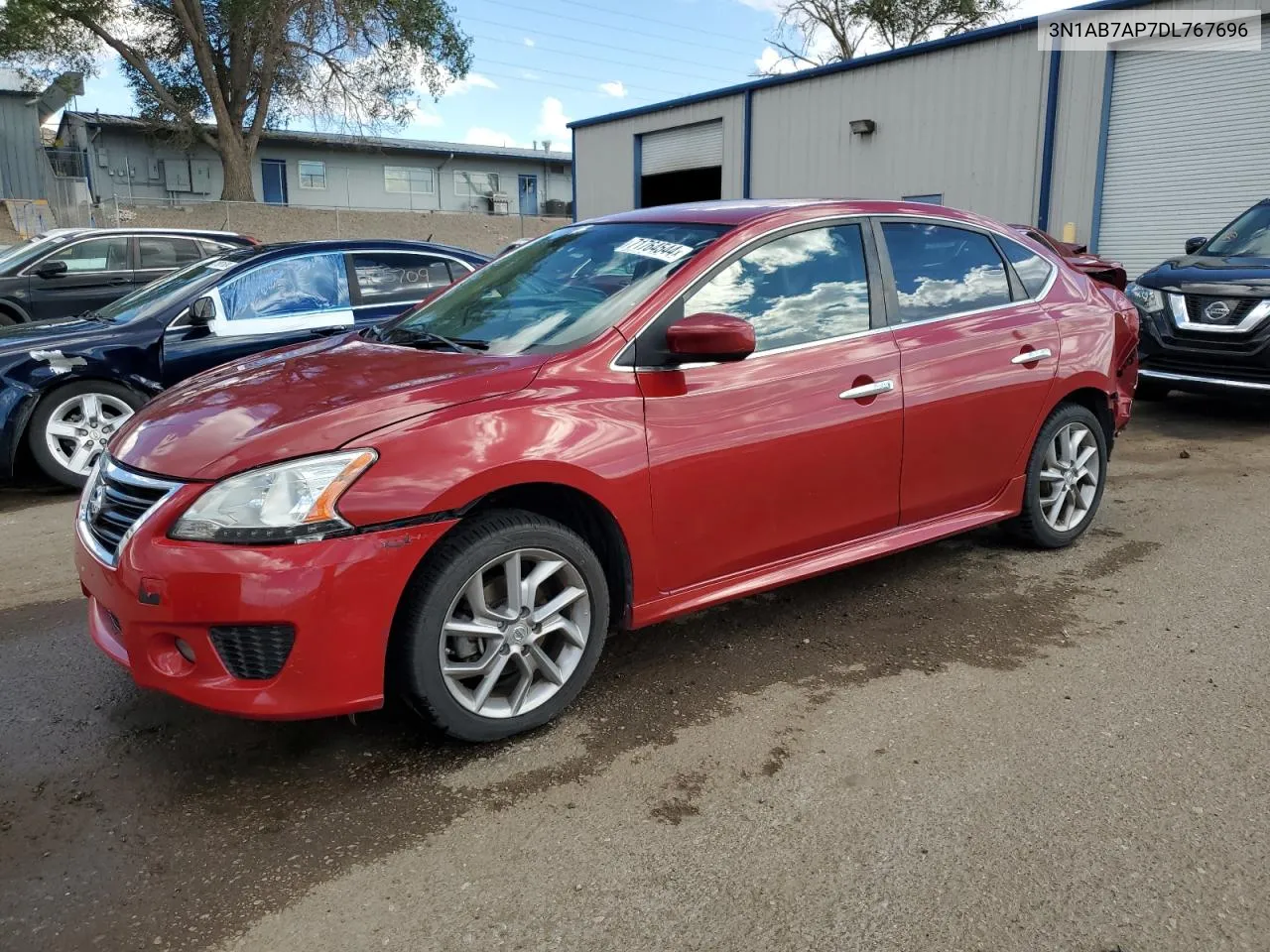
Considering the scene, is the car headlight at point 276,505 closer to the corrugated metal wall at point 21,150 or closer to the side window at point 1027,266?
the side window at point 1027,266

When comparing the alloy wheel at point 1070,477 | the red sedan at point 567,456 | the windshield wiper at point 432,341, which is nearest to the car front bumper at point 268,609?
the red sedan at point 567,456

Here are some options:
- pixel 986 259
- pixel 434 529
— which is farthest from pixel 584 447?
pixel 986 259

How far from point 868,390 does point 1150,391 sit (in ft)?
22.4

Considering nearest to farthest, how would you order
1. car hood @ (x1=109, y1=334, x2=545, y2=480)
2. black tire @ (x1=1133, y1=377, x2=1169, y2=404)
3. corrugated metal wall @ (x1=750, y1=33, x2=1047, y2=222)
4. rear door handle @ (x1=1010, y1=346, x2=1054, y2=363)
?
car hood @ (x1=109, y1=334, x2=545, y2=480) → rear door handle @ (x1=1010, y1=346, x2=1054, y2=363) → black tire @ (x1=1133, y1=377, x2=1169, y2=404) → corrugated metal wall @ (x1=750, y1=33, x2=1047, y2=222)

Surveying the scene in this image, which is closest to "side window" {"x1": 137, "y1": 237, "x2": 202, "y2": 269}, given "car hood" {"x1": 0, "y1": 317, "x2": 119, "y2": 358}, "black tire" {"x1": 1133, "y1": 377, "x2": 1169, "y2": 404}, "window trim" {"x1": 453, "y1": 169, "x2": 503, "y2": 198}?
"car hood" {"x1": 0, "y1": 317, "x2": 119, "y2": 358}

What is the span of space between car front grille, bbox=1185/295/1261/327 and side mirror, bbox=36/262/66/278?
1087cm

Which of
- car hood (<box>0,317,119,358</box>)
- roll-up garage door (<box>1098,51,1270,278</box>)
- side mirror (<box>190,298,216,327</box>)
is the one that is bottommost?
car hood (<box>0,317,119,358</box>)

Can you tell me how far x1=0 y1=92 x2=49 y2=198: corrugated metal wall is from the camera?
33.5 meters

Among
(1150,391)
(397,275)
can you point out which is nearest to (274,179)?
(397,275)

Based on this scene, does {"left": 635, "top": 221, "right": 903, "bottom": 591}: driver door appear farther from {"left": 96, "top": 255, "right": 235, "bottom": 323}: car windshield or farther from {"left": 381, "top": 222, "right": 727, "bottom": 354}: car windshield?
{"left": 96, "top": 255, "right": 235, "bottom": 323}: car windshield

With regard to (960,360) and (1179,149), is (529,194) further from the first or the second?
(960,360)

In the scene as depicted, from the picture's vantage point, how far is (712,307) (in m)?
3.37

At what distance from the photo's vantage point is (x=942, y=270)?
4.16 metres

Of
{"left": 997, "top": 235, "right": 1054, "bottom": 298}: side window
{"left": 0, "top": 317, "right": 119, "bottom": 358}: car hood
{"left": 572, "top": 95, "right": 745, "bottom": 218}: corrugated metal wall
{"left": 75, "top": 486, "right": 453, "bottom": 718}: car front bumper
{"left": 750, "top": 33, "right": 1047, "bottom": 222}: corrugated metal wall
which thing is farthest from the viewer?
{"left": 572, "top": 95, "right": 745, "bottom": 218}: corrugated metal wall
